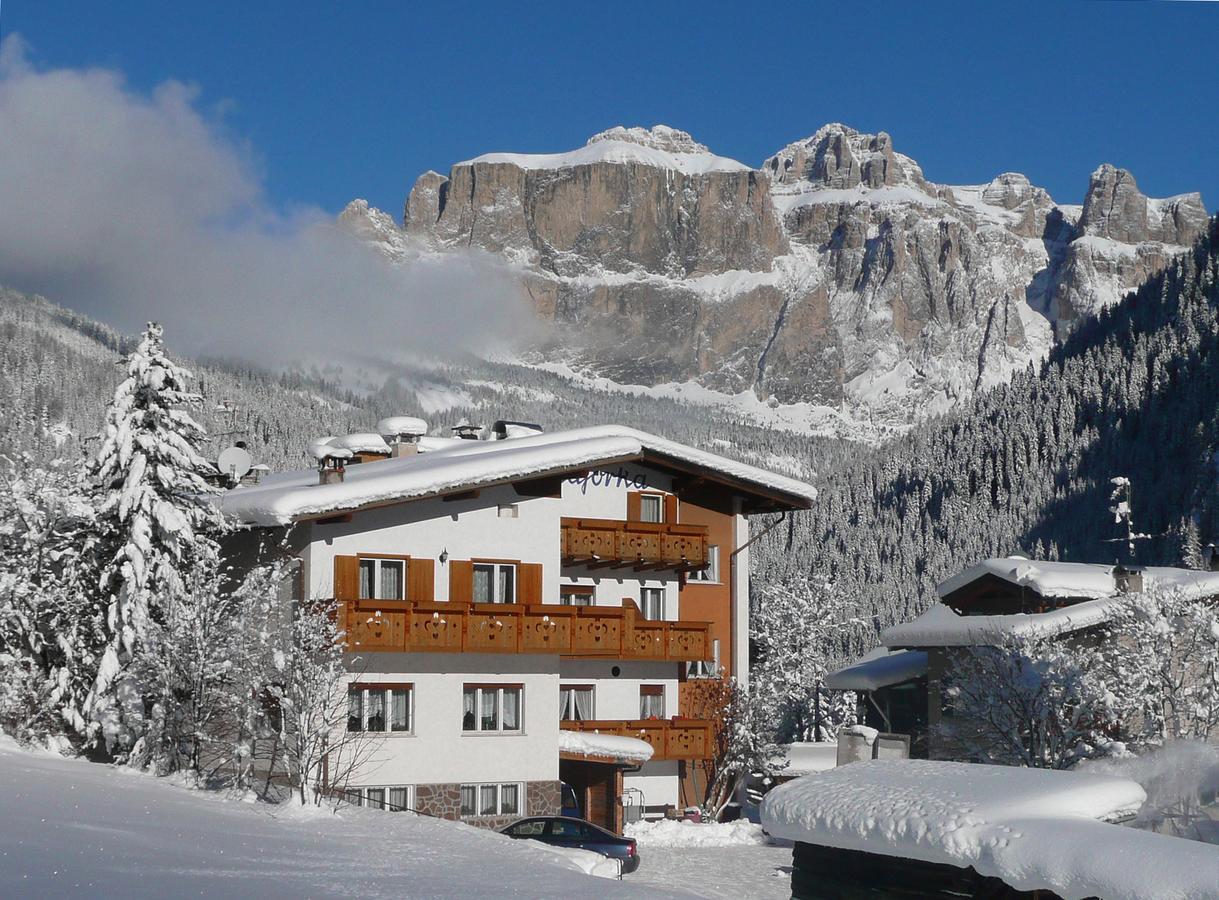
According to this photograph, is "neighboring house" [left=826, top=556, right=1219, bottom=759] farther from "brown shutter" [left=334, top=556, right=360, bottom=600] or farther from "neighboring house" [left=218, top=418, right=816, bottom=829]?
"brown shutter" [left=334, top=556, right=360, bottom=600]

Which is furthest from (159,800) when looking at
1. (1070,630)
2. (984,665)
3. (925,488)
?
(925,488)

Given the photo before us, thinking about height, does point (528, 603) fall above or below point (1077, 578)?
below

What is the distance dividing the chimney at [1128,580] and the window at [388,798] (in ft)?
57.0

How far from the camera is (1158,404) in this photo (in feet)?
564

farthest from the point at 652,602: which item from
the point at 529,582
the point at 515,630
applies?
the point at 515,630

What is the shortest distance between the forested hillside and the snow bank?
116953 millimetres

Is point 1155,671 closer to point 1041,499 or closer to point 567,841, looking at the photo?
point 567,841

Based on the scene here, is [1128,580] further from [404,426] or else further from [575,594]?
[404,426]

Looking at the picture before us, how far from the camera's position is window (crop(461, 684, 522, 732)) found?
108 ft

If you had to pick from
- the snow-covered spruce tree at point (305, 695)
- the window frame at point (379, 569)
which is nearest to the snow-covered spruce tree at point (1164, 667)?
the window frame at point (379, 569)

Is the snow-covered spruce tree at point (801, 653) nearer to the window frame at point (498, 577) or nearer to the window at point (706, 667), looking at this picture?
the window at point (706, 667)

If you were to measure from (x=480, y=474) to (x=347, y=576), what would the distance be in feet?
11.5

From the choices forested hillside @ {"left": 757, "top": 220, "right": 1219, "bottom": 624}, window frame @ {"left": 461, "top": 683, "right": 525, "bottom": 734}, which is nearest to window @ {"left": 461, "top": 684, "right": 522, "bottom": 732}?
window frame @ {"left": 461, "top": 683, "right": 525, "bottom": 734}

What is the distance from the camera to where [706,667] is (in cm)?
4181
